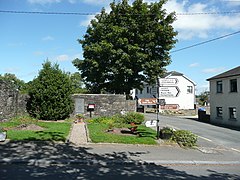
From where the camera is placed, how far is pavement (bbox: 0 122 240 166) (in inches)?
345

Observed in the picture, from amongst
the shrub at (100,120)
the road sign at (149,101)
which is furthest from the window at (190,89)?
the shrub at (100,120)

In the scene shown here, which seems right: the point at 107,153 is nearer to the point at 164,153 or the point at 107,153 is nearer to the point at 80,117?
the point at 164,153

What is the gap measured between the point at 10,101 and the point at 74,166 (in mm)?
11888

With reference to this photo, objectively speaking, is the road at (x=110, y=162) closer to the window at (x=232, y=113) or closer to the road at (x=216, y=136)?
the road at (x=216, y=136)

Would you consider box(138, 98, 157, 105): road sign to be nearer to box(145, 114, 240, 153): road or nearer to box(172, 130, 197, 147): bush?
box(172, 130, 197, 147): bush

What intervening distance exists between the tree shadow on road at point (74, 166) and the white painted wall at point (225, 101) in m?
20.7

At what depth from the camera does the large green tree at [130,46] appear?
104 feet

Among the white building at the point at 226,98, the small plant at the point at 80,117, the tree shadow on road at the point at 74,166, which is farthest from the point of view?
the white building at the point at 226,98

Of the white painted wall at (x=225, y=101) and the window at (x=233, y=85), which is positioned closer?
the white painted wall at (x=225, y=101)

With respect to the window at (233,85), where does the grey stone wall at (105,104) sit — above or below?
below

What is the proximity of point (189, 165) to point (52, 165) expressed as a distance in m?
4.26

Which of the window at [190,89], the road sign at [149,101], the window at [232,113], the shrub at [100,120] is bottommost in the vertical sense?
the shrub at [100,120]

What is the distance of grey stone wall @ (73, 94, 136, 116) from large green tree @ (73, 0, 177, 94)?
1021 centimetres

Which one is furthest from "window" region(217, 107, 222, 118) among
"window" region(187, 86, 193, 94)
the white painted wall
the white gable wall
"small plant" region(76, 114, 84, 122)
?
"window" region(187, 86, 193, 94)
